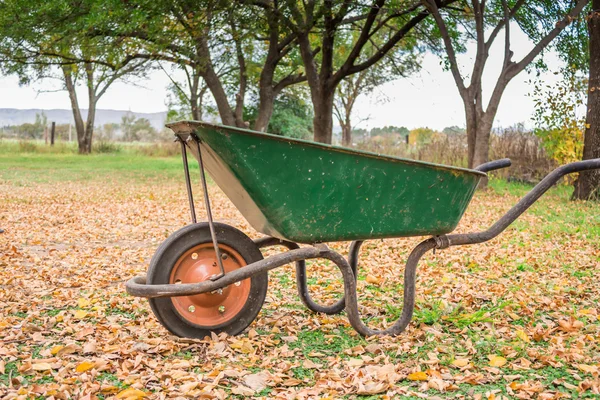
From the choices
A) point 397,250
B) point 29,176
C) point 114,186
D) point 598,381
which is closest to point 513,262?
point 397,250

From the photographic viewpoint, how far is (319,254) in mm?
3371

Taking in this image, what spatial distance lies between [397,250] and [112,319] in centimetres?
330

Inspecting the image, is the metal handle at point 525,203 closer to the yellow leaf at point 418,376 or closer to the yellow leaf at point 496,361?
the yellow leaf at point 496,361

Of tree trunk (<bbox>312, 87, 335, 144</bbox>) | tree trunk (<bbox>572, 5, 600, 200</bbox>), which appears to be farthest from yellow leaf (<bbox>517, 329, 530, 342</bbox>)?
tree trunk (<bbox>312, 87, 335, 144</bbox>)

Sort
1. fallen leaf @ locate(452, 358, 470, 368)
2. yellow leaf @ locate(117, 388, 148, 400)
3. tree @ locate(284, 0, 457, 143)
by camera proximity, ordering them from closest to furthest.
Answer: yellow leaf @ locate(117, 388, 148, 400)
fallen leaf @ locate(452, 358, 470, 368)
tree @ locate(284, 0, 457, 143)

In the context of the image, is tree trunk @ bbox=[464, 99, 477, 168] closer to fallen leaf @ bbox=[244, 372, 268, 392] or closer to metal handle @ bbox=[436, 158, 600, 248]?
metal handle @ bbox=[436, 158, 600, 248]

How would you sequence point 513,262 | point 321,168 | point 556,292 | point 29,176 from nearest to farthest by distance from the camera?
point 321,168
point 556,292
point 513,262
point 29,176

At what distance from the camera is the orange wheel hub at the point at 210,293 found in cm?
346

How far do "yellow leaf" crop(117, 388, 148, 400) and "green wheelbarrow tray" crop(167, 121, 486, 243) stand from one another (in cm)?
98

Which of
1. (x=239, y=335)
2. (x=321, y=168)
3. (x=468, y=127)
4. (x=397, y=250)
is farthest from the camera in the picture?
(x=468, y=127)

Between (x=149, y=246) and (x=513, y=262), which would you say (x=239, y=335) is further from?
(x=149, y=246)

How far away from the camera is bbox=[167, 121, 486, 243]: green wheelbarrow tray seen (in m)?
3.11

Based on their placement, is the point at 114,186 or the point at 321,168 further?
the point at 114,186

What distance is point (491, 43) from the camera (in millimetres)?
12992
